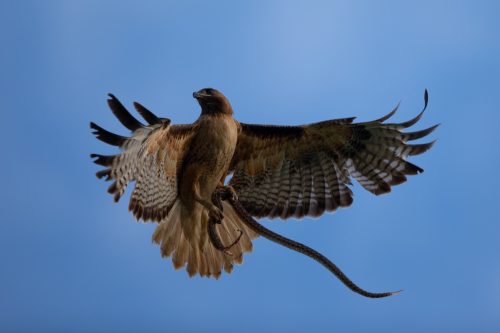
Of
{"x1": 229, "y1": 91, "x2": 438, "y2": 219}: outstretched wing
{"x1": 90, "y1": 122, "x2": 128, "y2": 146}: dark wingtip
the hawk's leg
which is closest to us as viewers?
{"x1": 90, "y1": 122, "x2": 128, "y2": 146}: dark wingtip

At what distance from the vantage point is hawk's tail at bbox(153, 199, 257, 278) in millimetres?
9258

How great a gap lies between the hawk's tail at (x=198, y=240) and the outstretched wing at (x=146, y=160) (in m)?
0.27

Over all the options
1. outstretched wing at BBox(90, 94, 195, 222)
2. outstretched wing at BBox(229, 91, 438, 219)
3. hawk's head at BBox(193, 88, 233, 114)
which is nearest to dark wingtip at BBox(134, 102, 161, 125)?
outstretched wing at BBox(90, 94, 195, 222)

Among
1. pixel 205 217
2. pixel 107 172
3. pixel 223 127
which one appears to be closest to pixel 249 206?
pixel 205 217

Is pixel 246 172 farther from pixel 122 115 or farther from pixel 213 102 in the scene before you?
pixel 122 115

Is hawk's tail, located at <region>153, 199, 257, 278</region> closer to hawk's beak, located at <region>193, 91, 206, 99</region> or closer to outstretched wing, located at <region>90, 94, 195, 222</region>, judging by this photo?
outstretched wing, located at <region>90, 94, 195, 222</region>

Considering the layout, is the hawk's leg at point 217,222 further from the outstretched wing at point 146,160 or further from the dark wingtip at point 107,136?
the dark wingtip at point 107,136

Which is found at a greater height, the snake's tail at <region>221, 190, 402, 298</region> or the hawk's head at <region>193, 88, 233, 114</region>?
the hawk's head at <region>193, 88, 233, 114</region>

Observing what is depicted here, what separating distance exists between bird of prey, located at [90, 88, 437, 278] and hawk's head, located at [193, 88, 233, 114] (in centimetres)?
1

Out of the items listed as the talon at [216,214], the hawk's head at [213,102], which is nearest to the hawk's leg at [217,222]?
the talon at [216,214]

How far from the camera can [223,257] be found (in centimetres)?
949

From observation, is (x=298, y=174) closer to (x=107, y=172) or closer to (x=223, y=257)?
(x=223, y=257)

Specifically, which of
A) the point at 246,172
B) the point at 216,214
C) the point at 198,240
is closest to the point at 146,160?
the point at 216,214

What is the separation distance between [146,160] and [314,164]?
86.4 inches
